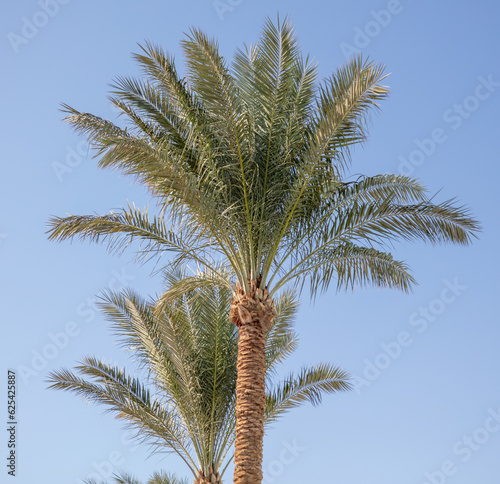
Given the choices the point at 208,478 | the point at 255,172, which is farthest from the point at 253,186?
the point at 208,478

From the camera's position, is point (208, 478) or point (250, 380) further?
point (208, 478)

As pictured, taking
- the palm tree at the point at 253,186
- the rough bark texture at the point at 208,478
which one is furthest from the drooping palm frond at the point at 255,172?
the rough bark texture at the point at 208,478

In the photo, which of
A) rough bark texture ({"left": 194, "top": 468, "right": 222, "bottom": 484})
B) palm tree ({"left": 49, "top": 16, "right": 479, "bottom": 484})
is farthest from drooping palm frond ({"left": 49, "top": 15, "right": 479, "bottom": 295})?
rough bark texture ({"left": 194, "top": 468, "right": 222, "bottom": 484})

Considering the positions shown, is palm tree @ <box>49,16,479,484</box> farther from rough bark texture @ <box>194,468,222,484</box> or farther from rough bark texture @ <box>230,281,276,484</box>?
rough bark texture @ <box>194,468,222,484</box>

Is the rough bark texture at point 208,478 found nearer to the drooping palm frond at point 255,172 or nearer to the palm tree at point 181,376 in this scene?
the palm tree at point 181,376

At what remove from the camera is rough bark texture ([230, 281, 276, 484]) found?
937cm

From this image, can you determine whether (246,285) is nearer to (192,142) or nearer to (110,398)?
(192,142)

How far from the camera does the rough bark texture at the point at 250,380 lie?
9.37 metres

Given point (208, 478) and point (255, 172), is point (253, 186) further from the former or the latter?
point (208, 478)

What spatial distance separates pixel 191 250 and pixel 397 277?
316cm

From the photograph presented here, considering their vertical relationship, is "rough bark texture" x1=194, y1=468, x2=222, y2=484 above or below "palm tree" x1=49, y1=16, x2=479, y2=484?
below

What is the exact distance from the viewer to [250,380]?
9.69 meters

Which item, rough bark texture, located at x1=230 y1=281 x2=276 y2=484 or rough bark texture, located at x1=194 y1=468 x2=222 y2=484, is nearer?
rough bark texture, located at x1=230 y1=281 x2=276 y2=484

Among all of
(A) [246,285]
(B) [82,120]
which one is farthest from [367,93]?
(B) [82,120]
